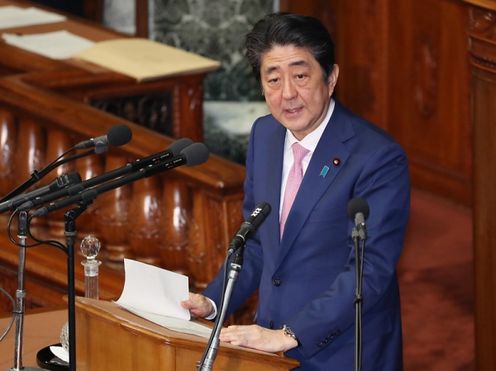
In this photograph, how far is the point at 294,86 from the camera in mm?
3455

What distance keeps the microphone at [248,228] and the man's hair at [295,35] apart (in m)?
0.56

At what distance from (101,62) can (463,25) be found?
7.28 ft

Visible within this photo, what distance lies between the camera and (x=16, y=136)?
551cm

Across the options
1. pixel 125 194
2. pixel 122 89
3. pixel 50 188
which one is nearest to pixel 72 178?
pixel 50 188

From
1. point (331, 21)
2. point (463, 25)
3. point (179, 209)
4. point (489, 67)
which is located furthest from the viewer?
point (331, 21)

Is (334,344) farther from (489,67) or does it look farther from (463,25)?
(463,25)

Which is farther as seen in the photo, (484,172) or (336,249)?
(484,172)

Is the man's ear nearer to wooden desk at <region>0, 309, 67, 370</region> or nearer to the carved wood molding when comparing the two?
wooden desk at <region>0, 309, 67, 370</region>

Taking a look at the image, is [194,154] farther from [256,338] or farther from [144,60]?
[144,60]

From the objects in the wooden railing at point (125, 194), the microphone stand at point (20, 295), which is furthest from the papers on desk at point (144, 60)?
the microphone stand at point (20, 295)

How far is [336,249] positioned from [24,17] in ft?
13.8

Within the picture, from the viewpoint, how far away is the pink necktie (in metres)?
3.59

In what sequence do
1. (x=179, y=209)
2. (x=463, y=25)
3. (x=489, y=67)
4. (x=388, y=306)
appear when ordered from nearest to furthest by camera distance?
(x=388, y=306) → (x=489, y=67) → (x=179, y=209) → (x=463, y=25)

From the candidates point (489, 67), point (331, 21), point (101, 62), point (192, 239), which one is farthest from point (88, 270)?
point (331, 21)
